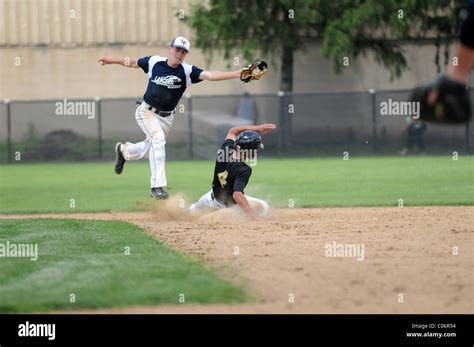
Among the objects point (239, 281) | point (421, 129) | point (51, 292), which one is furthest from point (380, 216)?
point (421, 129)

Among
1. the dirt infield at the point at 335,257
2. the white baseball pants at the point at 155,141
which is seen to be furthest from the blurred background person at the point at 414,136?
the white baseball pants at the point at 155,141

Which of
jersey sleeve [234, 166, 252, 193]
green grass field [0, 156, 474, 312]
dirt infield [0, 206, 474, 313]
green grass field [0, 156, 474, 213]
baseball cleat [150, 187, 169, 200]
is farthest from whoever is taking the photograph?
green grass field [0, 156, 474, 213]

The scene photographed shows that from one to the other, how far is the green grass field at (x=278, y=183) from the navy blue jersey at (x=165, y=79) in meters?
1.59

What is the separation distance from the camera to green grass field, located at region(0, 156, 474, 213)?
17.3 metres

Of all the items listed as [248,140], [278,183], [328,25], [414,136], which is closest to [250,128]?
[248,140]

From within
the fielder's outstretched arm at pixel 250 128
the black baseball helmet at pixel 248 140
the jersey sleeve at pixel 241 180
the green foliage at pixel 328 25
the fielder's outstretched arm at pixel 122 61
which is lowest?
the jersey sleeve at pixel 241 180

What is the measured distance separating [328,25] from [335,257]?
70.4 feet

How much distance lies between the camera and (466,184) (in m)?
19.7

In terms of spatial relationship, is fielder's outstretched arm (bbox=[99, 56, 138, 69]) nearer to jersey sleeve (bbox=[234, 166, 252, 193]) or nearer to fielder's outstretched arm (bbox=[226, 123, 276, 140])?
fielder's outstretched arm (bbox=[226, 123, 276, 140])

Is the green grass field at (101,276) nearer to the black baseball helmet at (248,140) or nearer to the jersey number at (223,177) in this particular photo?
the jersey number at (223,177)

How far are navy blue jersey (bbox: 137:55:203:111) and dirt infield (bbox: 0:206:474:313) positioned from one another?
1512mm

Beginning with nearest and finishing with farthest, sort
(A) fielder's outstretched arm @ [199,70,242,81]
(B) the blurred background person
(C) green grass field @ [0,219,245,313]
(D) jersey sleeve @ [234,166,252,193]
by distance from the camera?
(C) green grass field @ [0,219,245,313]
(D) jersey sleeve @ [234,166,252,193]
(A) fielder's outstretched arm @ [199,70,242,81]
(B) the blurred background person

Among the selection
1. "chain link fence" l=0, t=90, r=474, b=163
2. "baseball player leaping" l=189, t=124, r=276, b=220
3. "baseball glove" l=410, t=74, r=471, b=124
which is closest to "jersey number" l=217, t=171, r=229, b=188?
"baseball player leaping" l=189, t=124, r=276, b=220

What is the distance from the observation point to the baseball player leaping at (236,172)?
12727 millimetres
